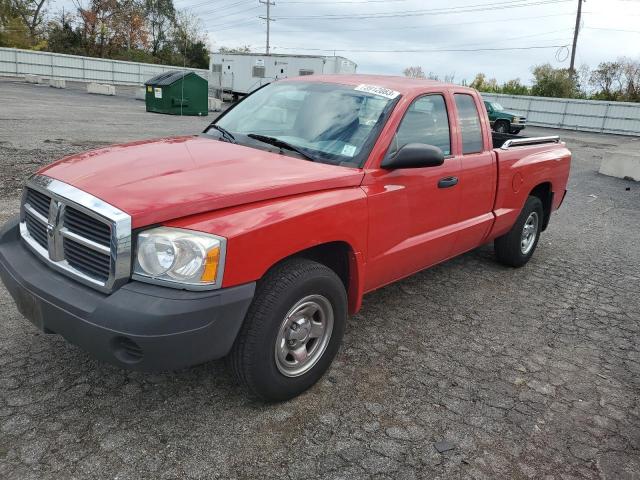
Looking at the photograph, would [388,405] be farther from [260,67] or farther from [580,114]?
[580,114]

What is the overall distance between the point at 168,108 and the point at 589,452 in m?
21.2

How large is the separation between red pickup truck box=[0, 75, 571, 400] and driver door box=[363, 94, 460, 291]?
14 mm

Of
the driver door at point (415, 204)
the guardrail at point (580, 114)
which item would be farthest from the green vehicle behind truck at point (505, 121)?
the driver door at point (415, 204)

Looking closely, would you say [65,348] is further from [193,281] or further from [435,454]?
[435,454]

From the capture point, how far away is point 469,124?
14.1 ft

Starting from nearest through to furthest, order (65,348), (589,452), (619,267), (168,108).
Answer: (589,452)
(65,348)
(619,267)
(168,108)

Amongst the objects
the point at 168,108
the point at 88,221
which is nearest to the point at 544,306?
the point at 88,221

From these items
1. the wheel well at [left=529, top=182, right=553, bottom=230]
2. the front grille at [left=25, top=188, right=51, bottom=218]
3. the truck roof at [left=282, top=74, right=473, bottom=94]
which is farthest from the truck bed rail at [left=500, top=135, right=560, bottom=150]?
the front grille at [left=25, top=188, right=51, bottom=218]

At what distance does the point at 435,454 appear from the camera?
2605 mm

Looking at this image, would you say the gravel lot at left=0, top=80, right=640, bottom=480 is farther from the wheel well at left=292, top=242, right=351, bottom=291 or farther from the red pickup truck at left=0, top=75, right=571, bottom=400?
the wheel well at left=292, top=242, right=351, bottom=291

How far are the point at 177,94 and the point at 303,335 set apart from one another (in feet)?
66.6

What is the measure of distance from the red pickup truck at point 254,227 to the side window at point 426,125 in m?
0.01

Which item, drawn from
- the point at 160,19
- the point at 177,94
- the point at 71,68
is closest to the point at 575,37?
the point at 177,94

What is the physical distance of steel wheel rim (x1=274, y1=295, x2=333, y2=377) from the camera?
2789mm
